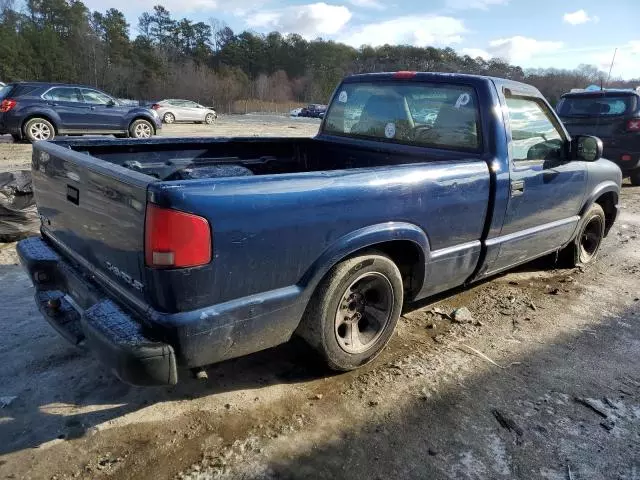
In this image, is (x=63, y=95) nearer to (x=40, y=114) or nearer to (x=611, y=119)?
(x=40, y=114)

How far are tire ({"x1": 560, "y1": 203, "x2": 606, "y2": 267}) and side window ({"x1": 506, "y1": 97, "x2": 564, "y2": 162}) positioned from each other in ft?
3.33

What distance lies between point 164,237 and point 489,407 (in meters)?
2.03

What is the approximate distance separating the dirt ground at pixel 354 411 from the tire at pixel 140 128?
39.5 ft

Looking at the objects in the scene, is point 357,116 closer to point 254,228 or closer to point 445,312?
point 445,312

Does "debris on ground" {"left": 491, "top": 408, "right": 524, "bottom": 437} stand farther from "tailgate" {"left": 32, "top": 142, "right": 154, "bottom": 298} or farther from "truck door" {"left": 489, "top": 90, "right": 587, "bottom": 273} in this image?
"tailgate" {"left": 32, "top": 142, "right": 154, "bottom": 298}

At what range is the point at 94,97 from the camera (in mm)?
13898

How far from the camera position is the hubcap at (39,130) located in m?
13.0

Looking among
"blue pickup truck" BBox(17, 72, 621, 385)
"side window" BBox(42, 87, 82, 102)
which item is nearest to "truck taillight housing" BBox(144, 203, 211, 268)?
"blue pickup truck" BBox(17, 72, 621, 385)

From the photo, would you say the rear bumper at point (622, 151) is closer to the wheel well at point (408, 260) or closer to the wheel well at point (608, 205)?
the wheel well at point (608, 205)

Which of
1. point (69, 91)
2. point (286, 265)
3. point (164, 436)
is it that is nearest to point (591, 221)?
point (286, 265)

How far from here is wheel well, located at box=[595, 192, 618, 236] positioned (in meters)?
5.11

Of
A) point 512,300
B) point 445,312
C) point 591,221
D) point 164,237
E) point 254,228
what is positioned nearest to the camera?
point 164,237

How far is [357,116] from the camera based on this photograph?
4.40m

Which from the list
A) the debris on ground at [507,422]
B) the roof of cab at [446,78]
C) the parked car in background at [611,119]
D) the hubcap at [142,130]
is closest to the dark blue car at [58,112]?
the hubcap at [142,130]
